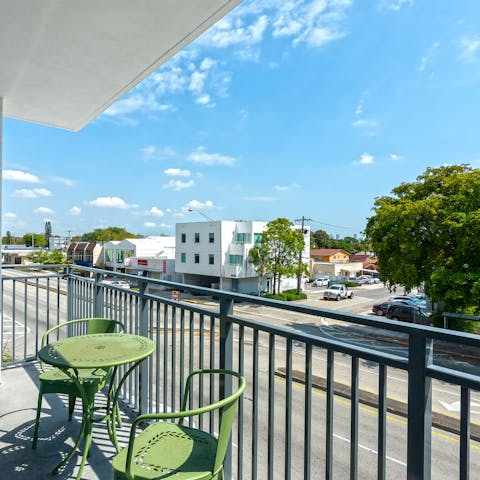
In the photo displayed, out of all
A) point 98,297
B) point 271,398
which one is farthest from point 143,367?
point 271,398

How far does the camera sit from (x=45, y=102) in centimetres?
313

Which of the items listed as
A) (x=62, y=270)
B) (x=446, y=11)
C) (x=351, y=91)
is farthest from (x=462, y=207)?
(x=351, y=91)

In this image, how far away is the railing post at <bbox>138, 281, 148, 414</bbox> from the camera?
2344mm

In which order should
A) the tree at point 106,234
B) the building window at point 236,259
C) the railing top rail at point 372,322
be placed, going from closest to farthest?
the railing top rail at point 372,322, the building window at point 236,259, the tree at point 106,234

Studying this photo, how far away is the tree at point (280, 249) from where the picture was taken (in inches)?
1018

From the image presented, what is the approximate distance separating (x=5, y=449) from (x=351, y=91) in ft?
117

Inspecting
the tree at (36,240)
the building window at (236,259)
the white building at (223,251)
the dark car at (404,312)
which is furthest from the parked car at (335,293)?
the tree at (36,240)

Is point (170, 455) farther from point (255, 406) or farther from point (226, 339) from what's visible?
point (226, 339)

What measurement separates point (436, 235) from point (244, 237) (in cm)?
1504

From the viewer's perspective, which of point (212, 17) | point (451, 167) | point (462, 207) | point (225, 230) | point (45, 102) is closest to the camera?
point (212, 17)

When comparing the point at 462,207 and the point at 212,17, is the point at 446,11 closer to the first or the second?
the point at 462,207

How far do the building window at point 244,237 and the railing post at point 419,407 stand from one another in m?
25.8

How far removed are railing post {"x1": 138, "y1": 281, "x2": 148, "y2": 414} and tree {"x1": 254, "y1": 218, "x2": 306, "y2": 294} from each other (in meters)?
23.7

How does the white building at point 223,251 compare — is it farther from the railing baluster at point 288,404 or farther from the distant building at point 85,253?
the railing baluster at point 288,404
